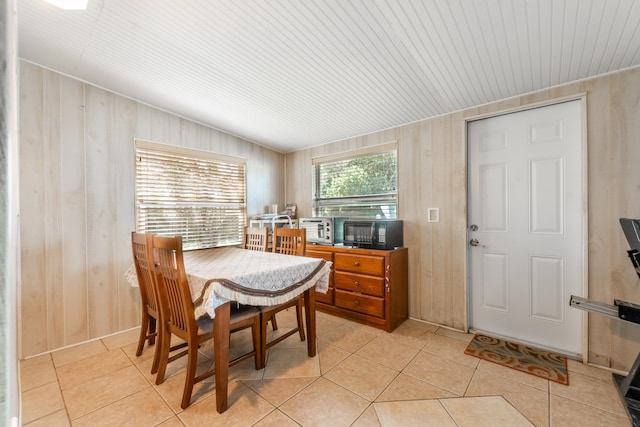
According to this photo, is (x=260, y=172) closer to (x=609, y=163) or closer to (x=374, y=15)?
(x=374, y=15)

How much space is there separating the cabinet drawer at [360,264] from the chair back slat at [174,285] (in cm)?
183

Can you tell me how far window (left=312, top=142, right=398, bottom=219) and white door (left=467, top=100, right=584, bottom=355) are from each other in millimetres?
899

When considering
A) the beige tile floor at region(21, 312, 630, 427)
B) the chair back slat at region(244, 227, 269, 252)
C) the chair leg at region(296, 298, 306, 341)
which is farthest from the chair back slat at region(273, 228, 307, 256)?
the beige tile floor at region(21, 312, 630, 427)

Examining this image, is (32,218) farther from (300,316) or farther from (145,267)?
(300,316)

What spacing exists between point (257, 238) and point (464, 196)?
7.49 feet

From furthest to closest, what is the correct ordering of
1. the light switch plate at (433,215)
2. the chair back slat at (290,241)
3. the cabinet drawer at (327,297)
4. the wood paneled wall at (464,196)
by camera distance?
the cabinet drawer at (327,297), the light switch plate at (433,215), the chair back slat at (290,241), the wood paneled wall at (464,196)

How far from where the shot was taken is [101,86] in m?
2.82

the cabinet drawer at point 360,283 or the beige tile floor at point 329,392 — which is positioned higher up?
the cabinet drawer at point 360,283

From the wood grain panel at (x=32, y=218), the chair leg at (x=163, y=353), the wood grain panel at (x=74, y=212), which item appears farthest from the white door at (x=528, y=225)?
the wood grain panel at (x=32, y=218)

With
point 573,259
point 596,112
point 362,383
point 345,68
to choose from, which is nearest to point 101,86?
point 345,68

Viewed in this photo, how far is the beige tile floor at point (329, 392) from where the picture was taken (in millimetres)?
1713

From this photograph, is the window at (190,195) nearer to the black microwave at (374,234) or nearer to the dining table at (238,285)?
the dining table at (238,285)

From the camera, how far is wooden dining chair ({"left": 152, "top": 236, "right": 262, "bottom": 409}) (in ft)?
5.57

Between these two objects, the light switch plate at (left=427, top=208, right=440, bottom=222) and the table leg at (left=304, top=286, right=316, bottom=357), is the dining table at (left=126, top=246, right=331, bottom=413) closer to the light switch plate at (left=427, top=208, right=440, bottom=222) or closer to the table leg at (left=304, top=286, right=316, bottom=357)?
the table leg at (left=304, top=286, right=316, bottom=357)
